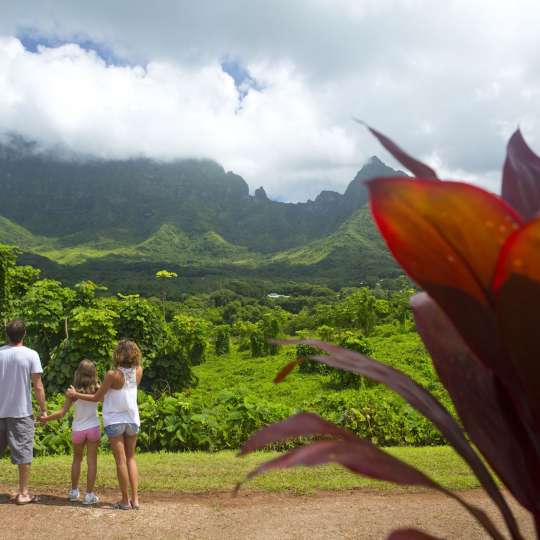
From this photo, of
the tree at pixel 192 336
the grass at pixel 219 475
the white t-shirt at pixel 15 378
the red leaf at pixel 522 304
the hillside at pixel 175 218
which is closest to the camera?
the red leaf at pixel 522 304

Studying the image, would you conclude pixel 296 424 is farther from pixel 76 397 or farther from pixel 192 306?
pixel 192 306

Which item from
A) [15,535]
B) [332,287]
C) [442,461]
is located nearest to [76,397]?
[15,535]

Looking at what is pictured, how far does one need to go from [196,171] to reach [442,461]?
15134cm

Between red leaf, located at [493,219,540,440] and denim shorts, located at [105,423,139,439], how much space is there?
3.73 m

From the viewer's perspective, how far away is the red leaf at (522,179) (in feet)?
2.13

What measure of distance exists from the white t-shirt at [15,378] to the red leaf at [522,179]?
391 centimetres

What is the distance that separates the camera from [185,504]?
4152 millimetres

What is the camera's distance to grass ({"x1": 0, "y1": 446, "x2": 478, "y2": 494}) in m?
4.55

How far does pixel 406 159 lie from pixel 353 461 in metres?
0.33

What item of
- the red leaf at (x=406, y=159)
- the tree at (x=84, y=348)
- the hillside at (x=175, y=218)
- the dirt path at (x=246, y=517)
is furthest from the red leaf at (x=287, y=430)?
the hillside at (x=175, y=218)

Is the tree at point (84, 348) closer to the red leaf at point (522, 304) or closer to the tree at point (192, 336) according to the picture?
the red leaf at point (522, 304)

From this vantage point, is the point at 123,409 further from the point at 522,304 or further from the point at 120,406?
the point at 522,304

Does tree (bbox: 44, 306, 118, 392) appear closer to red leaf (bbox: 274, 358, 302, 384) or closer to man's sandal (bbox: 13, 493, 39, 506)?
man's sandal (bbox: 13, 493, 39, 506)

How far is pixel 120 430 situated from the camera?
12.6ft
